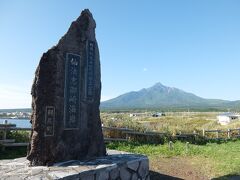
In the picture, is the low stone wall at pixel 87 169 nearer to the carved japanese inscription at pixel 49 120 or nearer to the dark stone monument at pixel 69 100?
the dark stone monument at pixel 69 100

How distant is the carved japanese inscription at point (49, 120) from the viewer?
6478mm

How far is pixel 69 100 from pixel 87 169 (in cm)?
157

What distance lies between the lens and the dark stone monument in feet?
21.3

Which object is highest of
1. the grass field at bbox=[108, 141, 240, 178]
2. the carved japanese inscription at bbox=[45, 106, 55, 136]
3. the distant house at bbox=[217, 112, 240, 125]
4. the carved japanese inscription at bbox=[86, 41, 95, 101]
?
the carved japanese inscription at bbox=[86, 41, 95, 101]

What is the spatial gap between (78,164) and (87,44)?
2.74 meters

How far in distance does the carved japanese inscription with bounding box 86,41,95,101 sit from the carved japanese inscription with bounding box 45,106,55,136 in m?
1.09

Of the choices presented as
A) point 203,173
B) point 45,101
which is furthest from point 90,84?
point 203,173

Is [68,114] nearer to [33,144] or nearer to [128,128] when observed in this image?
[33,144]

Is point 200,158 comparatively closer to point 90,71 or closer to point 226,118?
point 90,71

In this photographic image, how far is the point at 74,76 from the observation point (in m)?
7.12

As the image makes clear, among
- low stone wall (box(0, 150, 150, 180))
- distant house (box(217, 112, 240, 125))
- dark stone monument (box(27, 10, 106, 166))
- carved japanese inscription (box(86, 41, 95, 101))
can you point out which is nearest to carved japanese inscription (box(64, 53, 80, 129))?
dark stone monument (box(27, 10, 106, 166))

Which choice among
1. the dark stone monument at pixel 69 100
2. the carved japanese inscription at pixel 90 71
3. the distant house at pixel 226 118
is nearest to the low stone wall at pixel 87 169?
the dark stone monument at pixel 69 100

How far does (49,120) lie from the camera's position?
6520mm

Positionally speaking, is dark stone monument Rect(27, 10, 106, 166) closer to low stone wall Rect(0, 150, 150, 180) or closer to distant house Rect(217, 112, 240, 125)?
low stone wall Rect(0, 150, 150, 180)
